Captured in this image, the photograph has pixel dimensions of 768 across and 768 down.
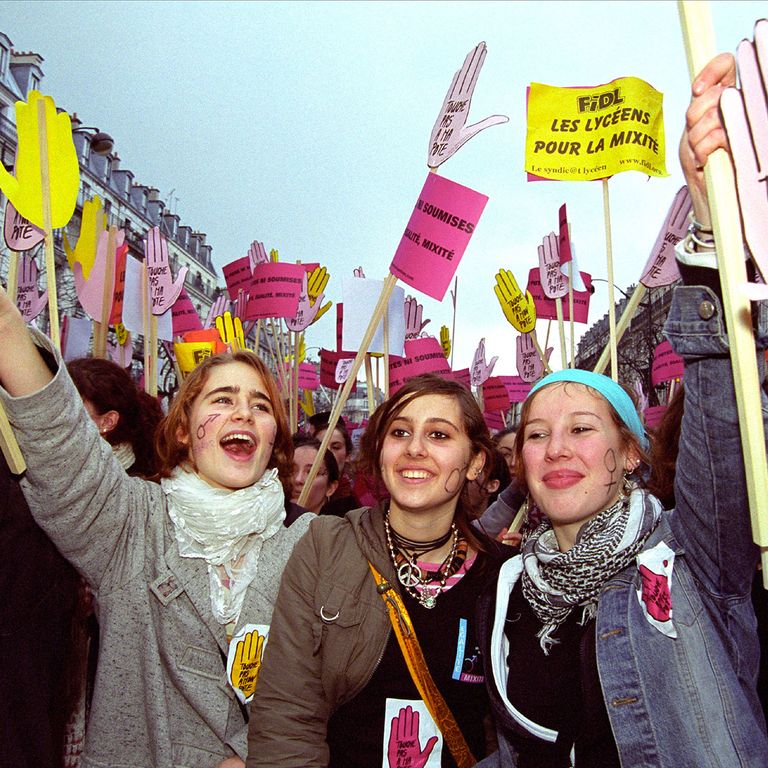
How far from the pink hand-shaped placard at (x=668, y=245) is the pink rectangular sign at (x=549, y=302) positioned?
1.57 metres

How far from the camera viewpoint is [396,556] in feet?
6.23

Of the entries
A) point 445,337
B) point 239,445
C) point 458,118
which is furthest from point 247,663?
point 445,337

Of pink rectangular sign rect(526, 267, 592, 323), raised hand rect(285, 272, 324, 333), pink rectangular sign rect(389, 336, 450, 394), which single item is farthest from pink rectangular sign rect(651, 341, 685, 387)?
raised hand rect(285, 272, 324, 333)

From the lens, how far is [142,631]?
1.79 m

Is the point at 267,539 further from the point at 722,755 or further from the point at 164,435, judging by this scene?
the point at 722,755

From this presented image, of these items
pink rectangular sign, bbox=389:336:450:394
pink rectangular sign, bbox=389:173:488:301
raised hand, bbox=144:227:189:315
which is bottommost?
pink rectangular sign, bbox=389:336:450:394

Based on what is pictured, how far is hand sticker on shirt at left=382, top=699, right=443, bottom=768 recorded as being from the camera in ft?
5.49

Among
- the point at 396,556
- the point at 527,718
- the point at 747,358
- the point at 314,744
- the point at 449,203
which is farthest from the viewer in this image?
the point at 449,203

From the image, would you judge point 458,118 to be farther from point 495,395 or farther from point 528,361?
point 495,395

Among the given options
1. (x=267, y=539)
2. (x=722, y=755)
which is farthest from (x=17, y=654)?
(x=722, y=755)

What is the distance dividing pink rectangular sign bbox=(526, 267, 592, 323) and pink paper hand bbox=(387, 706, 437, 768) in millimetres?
4293

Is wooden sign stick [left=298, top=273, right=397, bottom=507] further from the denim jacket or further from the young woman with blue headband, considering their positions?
the denim jacket

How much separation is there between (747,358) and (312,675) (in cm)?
121

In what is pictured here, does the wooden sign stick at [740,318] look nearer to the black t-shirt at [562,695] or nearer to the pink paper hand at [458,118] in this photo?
the black t-shirt at [562,695]
